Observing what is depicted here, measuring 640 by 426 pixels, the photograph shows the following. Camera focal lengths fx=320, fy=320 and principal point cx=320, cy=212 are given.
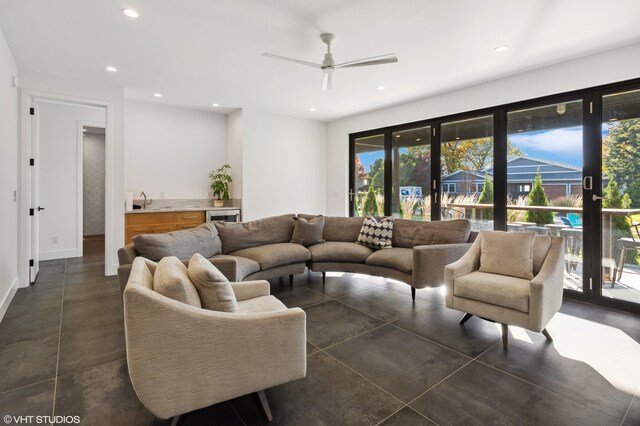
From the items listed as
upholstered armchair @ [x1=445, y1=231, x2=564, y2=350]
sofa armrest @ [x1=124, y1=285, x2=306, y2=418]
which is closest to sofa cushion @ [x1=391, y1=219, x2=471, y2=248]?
upholstered armchair @ [x1=445, y1=231, x2=564, y2=350]

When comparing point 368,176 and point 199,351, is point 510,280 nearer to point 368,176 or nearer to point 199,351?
point 199,351

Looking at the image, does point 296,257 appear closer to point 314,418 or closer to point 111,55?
point 314,418

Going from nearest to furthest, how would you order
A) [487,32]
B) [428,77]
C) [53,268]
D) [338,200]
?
1. [487,32]
2. [428,77]
3. [53,268]
4. [338,200]

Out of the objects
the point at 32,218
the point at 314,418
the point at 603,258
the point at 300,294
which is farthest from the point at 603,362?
the point at 32,218

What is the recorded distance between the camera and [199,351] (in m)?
1.44

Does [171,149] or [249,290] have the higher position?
[171,149]

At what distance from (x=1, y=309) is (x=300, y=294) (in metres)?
2.90

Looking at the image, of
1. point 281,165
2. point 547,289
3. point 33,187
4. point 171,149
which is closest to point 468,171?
point 547,289

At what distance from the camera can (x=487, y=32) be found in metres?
2.98

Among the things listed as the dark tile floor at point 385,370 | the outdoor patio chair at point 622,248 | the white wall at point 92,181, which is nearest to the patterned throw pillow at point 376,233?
the dark tile floor at point 385,370

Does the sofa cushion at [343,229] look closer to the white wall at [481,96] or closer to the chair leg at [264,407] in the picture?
the white wall at [481,96]

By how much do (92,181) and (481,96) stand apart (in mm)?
7878

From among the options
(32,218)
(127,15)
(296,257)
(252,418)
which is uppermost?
(127,15)

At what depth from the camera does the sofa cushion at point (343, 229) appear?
182 inches
